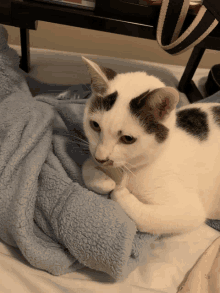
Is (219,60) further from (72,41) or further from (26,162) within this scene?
(26,162)

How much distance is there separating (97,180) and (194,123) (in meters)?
0.41

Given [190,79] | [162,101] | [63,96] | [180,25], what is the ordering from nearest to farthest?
[162,101]
[180,25]
[63,96]
[190,79]

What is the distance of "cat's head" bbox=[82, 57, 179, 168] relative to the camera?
25.4 inches

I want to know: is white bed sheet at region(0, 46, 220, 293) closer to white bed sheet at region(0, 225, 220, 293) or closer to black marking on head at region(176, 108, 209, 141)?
white bed sheet at region(0, 225, 220, 293)

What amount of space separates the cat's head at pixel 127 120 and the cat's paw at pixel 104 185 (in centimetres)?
9

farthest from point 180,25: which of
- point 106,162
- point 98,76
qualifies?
point 106,162

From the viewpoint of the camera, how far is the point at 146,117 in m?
0.66

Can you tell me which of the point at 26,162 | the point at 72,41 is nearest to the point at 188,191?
the point at 26,162

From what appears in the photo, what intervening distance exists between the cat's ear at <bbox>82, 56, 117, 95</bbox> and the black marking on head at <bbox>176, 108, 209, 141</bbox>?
309 mm

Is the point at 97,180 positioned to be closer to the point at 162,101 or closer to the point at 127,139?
the point at 127,139

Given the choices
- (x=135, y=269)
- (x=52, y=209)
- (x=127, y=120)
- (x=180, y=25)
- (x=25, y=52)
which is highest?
(x=180, y=25)

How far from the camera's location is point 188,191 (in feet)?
2.65

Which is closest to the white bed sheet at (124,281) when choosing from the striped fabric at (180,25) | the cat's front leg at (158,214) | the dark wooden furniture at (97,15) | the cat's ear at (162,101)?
the cat's front leg at (158,214)

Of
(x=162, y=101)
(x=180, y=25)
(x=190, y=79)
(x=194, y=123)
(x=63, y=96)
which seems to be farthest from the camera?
(x=190, y=79)
